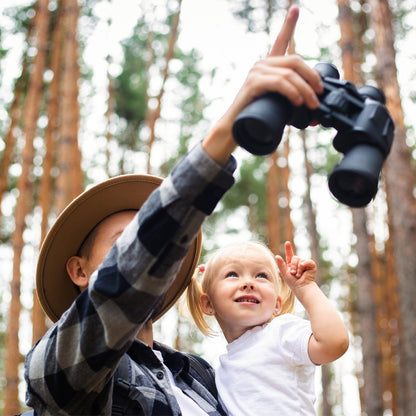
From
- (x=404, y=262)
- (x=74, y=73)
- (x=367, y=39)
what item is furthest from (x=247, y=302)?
(x=367, y=39)

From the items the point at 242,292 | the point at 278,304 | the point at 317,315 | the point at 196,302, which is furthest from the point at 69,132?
the point at 317,315

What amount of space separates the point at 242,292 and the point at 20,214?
204 inches

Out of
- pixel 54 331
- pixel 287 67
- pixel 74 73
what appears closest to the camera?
pixel 287 67

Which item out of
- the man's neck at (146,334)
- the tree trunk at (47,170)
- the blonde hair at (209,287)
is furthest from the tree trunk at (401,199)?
the man's neck at (146,334)

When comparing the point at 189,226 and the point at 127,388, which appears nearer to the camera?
the point at 189,226

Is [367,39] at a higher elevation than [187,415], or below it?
higher

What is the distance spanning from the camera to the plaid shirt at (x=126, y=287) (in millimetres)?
945

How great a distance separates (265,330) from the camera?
6.04 ft

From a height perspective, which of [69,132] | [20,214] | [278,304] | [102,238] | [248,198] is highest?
[248,198]

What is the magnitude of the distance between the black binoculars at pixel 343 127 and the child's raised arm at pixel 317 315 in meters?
0.70

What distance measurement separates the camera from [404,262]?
18.0 feet

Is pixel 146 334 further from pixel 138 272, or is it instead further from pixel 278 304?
pixel 138 272

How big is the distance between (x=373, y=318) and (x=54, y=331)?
6676 mm

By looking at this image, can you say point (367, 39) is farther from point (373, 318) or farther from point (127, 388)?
point (127, 388)
